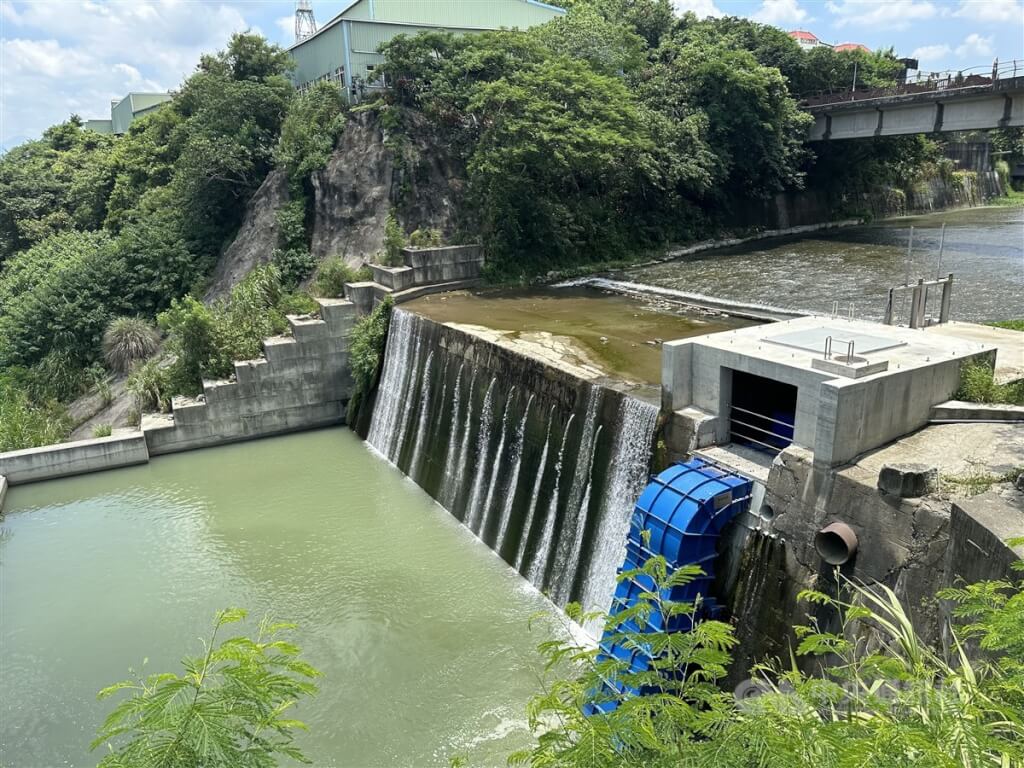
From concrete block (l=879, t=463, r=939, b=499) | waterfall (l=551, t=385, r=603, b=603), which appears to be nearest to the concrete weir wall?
waterfall (l=551, t=385, r=603, b=603)

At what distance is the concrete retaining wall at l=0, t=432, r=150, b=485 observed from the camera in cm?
1831

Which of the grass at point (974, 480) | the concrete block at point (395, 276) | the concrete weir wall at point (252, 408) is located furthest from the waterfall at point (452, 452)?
the grass at point (974, 480)

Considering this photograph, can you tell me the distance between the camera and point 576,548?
12.1 metres

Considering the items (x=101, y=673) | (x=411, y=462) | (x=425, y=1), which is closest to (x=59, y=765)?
(x=101, y=673)

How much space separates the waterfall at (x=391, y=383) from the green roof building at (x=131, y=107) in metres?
43.1

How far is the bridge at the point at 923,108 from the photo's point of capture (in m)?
27.9

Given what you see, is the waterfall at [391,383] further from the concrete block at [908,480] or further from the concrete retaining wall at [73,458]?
the concrete block at [908,480]

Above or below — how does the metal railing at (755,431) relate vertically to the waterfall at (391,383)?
above

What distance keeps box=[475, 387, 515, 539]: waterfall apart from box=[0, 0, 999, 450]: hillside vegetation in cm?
1043

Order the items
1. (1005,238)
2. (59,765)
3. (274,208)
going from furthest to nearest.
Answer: (1005,238) < (274,208) < (59,765)

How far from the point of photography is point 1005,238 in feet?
106

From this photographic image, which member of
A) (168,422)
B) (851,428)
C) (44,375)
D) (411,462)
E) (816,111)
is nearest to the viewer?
(851,428)

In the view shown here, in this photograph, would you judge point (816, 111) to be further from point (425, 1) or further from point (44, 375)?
point (44, 375)

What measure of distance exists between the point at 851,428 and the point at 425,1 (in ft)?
105
